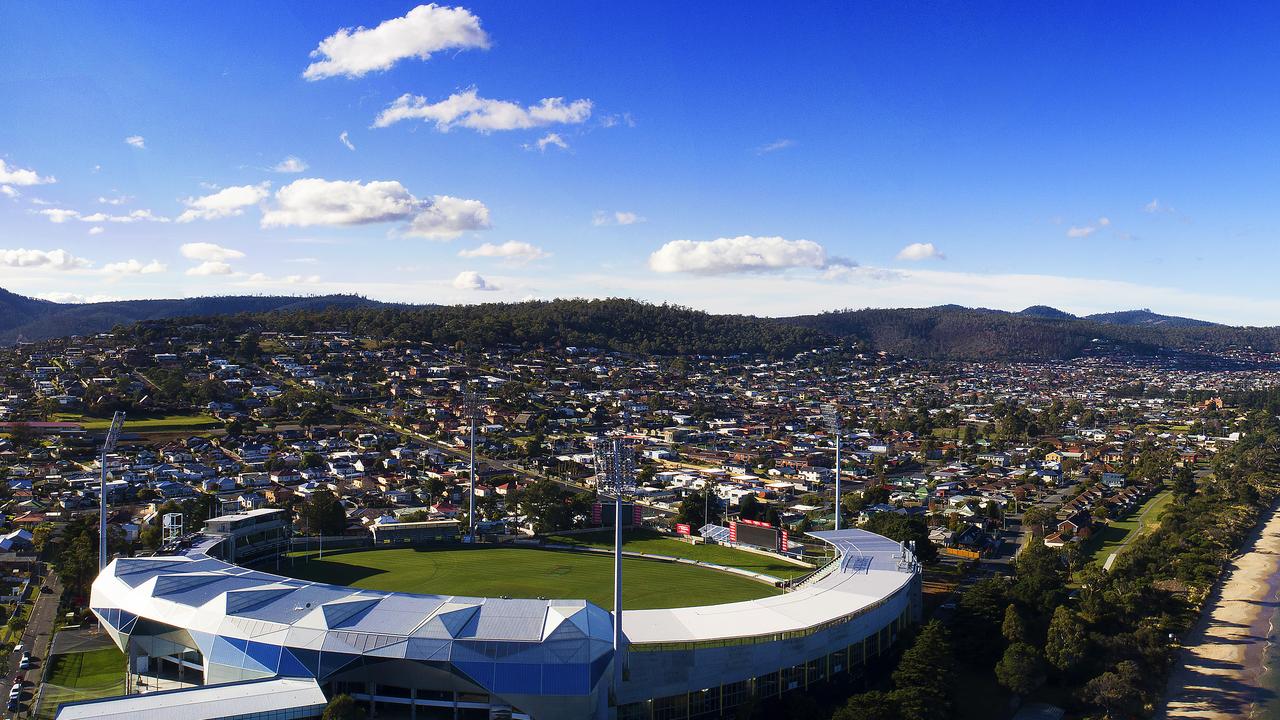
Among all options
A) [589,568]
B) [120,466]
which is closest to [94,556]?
[589,568]

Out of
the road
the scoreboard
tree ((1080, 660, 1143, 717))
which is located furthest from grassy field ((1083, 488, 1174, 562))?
the road

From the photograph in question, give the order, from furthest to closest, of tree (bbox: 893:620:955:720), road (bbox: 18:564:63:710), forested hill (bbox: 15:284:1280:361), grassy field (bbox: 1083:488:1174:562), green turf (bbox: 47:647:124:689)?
forested hill (bbox: 15:284:1280:361)
grassy field (bbox: 1083:488:1174:562)
road (bbox: 18:564:63:710)
green turf (bbox: 47:647:124:689)
tree (bbox: 893:620:955:720)

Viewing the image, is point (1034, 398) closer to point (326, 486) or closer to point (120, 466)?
point (326, 486)

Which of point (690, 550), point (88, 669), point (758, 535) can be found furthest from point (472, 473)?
point (88, 669)

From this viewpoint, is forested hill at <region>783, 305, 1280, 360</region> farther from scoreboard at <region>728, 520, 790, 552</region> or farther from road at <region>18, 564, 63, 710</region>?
road at <region>18, 564, 63, 710</region>

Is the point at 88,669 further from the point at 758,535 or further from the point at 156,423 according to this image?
the point at 156,423

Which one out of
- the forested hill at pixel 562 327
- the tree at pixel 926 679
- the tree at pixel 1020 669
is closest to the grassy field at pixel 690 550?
the tree at pixel 1020 669
